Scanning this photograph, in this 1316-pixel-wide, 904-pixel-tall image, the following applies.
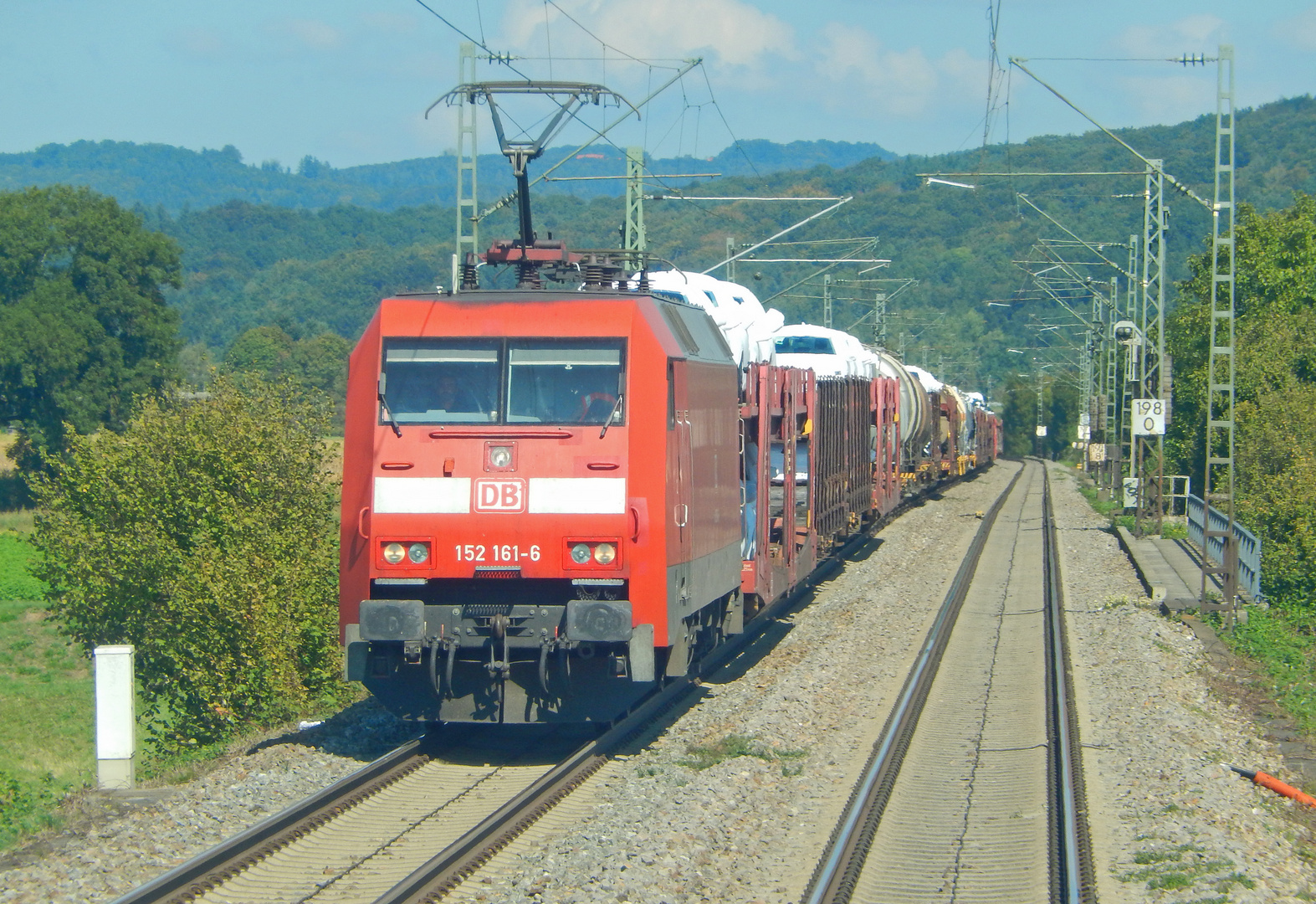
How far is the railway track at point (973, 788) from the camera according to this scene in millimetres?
8266

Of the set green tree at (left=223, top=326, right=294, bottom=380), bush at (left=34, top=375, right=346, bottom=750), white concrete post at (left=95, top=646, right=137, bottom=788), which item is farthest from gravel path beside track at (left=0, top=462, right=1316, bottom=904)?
green tree at (left=223, top=326, right=294, bottom=380)

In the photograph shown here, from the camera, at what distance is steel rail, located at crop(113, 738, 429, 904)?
722 centimetres

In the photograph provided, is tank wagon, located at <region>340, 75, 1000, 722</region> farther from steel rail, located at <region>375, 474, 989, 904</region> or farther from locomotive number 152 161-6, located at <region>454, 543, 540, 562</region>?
steel rail, located at <region>375, 474, 989, 904</region>

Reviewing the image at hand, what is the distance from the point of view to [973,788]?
10.5m

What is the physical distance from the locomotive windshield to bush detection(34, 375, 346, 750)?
596 centimetres

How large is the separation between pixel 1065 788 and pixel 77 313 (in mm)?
61282

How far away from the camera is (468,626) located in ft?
32.7

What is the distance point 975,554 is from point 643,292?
18694 mm

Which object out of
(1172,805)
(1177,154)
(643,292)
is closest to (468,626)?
(643,292)

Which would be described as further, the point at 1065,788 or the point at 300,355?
the point at 300,355

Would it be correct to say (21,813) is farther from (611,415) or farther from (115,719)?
(611,415)

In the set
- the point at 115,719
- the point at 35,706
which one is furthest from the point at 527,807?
the point at 35,706

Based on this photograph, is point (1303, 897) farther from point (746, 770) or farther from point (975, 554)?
point (975, 554)

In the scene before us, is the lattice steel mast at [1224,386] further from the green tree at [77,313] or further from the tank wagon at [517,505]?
the green tree at [77,313]
